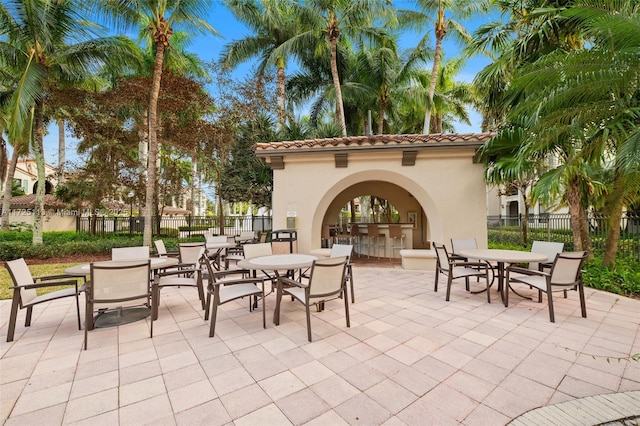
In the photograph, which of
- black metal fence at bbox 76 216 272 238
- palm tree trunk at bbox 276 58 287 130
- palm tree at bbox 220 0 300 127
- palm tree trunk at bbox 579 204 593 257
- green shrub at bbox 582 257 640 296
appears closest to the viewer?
→ green shrub at bbox 582 257 640 296

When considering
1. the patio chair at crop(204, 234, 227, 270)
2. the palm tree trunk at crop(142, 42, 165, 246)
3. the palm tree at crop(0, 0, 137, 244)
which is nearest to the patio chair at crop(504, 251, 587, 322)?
the patio chair at crop(204, 234, 227, 270)

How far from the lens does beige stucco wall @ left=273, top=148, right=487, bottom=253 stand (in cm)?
807

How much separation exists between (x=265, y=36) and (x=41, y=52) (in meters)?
10.2

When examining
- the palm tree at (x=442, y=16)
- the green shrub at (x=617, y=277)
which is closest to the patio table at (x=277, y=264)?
the green shrub at (x=617, y=277)

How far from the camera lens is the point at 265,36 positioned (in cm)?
1603

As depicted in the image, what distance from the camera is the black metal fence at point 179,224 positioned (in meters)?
15.0

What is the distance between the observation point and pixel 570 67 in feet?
13.3

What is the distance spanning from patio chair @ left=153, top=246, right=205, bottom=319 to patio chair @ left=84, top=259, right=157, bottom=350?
36cm

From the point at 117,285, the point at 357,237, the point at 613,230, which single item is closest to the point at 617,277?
the point at 613,230

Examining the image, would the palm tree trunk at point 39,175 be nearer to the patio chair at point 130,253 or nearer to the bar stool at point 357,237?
the patio chair at point 130,253

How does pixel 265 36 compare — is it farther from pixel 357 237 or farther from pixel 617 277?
pixel 617 277

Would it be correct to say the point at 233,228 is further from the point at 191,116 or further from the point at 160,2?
the point at 160,2

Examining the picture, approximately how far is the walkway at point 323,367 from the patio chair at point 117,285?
508mm

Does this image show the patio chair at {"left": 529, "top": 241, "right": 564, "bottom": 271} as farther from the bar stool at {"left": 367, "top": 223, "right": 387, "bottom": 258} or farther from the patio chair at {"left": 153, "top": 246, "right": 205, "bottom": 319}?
the patio chair at {"left": 153, "top": 246, "right": 205, "bottom": 319}
